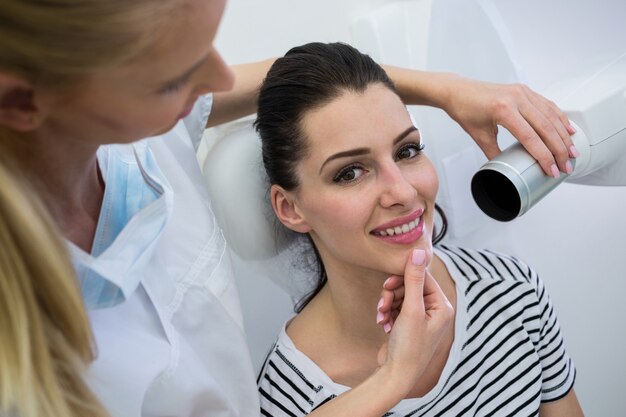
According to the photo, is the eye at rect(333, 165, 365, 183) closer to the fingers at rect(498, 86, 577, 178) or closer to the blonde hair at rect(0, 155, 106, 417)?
the fingers at rect(498, 86, 577, 178)

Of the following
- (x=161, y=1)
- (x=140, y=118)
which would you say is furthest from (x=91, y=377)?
(x=161, y=1)

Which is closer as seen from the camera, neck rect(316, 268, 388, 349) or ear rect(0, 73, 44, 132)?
ear rect(0, 73, 44, 132)

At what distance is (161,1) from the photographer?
2.03ft

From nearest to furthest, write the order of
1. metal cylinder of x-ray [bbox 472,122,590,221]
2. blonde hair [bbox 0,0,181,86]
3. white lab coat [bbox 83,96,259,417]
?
blonde hair [bbox 0,0,181,86]
white lab coat [bbox 83,96,259,417]
metal cylinder of x-ray [bbox 472,122,590,221]

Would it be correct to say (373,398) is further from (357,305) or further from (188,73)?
(188,73)

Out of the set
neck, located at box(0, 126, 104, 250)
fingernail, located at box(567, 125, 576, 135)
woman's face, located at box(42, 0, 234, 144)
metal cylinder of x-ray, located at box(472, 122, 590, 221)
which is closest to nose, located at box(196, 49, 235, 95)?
woman's face, located at box(42, 0, 234, 144)

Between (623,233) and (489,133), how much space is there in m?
0.87

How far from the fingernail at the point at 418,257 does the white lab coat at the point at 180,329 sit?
10.3 inches

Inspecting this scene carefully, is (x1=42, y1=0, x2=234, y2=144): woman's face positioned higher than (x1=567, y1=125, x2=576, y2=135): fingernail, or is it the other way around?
(x1=42, y1=0, x2=234, y2=144): woman's face

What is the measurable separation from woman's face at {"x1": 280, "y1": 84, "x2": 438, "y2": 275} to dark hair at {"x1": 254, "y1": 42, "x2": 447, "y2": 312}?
2 cm

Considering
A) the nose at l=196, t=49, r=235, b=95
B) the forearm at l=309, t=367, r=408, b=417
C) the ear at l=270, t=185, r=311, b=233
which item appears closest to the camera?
the nose at l=196, t=49, r=235, b=95

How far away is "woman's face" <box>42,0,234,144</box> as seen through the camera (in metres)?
0.64

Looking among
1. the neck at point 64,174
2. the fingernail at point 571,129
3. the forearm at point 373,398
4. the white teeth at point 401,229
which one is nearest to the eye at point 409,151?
the white teeth at point 401,229

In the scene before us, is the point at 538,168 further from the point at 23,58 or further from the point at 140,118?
the point at 23,58
